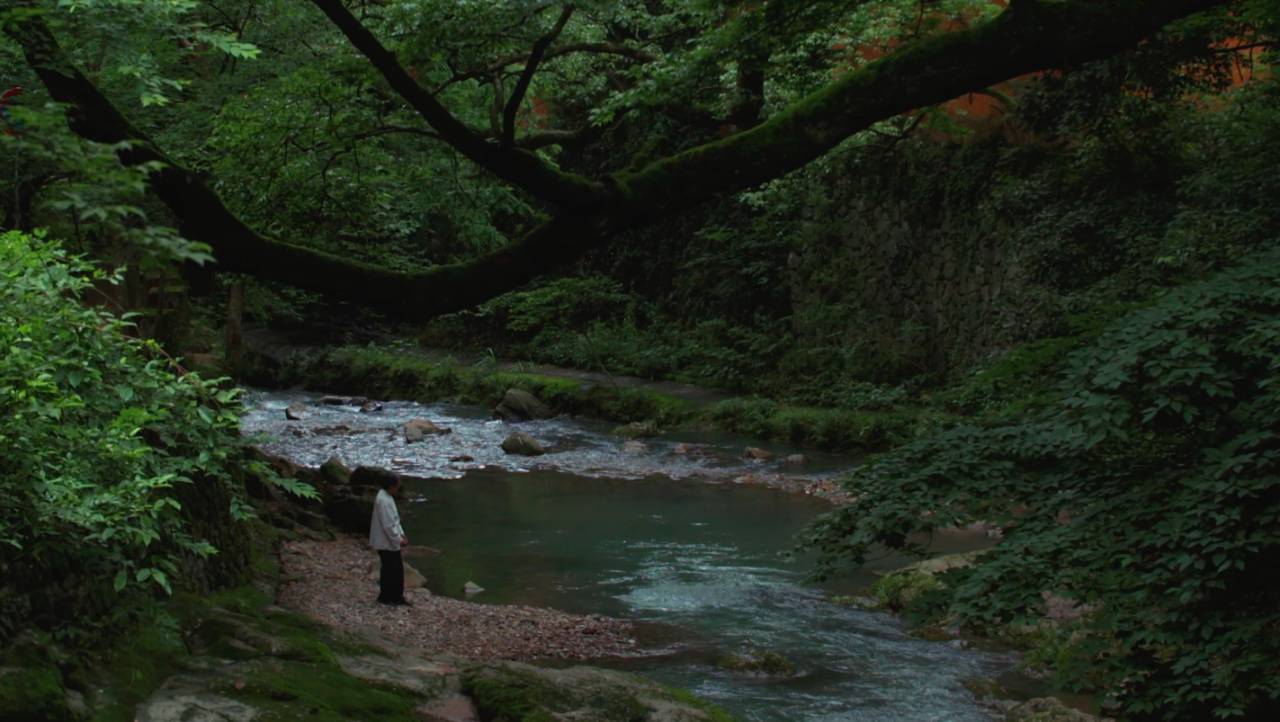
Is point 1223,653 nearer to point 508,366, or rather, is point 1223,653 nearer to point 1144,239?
point 1144,239

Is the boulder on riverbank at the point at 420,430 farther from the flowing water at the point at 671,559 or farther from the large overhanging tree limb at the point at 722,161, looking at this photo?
the large overhanging tree limb at the point at 722,161

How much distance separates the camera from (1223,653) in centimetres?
403

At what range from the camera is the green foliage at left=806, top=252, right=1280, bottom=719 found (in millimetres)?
4051

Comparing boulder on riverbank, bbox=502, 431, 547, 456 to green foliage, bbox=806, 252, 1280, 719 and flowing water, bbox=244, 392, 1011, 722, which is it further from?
green foliage, bbox=806, 252, 1280, 719

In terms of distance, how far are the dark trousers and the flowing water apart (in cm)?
117

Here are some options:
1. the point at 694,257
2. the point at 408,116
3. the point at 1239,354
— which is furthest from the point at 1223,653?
the point at 694,257

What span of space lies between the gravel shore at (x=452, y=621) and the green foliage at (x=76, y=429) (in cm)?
369

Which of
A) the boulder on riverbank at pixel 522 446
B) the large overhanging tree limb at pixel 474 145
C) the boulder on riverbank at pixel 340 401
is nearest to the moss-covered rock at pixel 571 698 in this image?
the large overhanging tree limb at pixel 474 145

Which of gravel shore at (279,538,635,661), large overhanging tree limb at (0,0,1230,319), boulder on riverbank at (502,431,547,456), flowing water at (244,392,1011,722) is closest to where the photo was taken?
large overhanging tree limb at (0,0,1230,319)

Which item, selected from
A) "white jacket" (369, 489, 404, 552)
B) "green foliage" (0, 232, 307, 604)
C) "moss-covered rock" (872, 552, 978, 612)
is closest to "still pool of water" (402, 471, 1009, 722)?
"moss-covered rock" (872, 552, 978, 612)

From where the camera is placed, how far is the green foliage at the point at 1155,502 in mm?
4051

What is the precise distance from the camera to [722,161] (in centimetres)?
625

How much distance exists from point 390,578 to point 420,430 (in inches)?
462

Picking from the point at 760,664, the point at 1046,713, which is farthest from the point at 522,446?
the point at 1046,713
